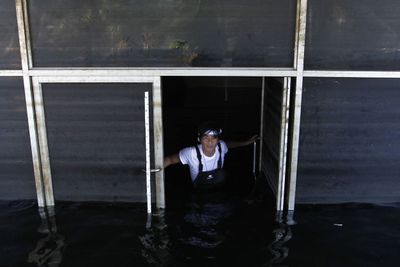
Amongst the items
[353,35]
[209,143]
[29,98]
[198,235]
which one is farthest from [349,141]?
[29,98]

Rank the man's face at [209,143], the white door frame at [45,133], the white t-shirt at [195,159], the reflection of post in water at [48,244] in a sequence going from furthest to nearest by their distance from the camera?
the white t-shirt at [195,159], the man's face at [209,143], the white door frame at [45,133], the reflection of post in water at [48,244]

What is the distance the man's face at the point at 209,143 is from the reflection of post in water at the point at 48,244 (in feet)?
6.77

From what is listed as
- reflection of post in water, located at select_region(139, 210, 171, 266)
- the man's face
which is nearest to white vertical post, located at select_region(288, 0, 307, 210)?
the man's face

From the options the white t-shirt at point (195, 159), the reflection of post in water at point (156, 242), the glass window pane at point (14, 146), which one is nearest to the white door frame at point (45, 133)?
the glass window pane at point (14, 146)

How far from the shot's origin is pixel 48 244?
A: 4.54m

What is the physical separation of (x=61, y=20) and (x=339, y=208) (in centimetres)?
393

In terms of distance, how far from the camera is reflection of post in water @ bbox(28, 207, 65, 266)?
424 cm

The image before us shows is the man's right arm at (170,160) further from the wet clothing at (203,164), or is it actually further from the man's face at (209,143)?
the man's face at (209,143)

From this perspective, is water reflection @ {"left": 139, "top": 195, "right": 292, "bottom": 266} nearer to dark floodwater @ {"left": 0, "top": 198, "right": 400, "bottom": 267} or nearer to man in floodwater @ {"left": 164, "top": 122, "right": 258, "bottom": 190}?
dark floodwater @ {"left": 0, "top": 198, "right": 400, "bottom": 267}

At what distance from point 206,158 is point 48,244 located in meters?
2.23

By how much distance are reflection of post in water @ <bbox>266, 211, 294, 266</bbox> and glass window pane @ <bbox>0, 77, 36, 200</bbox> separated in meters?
2.98

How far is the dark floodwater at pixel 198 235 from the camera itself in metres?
4.30

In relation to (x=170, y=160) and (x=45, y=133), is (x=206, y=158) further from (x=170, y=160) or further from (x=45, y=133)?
(x=45, y=133)

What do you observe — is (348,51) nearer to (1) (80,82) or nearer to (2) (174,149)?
→ (1) (80,82)
